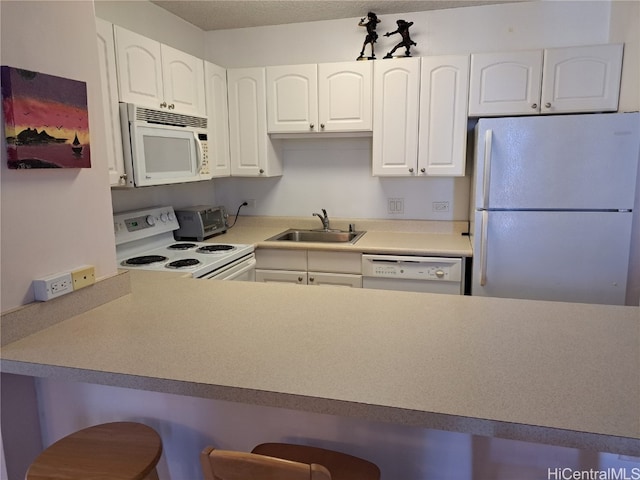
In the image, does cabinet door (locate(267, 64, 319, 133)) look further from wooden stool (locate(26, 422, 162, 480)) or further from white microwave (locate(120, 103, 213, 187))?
wooden stool (locate(26, 422, 162, 480))

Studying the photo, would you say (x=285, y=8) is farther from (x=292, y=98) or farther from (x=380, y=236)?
(x=380, y=236)

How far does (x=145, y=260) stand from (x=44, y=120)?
4.26ft

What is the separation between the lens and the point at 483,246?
8.45ft

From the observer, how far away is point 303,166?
11.7 feet

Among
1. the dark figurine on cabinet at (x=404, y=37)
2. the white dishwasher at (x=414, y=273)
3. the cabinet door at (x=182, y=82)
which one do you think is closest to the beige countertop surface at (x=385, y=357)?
the white dishwasher at (x=414, y=273)

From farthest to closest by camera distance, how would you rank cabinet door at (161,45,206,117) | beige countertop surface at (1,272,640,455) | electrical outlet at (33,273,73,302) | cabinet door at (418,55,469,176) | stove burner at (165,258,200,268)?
cabinet door at (418,55,469,176) → cabinet door at (161,45,206,117) → stove burner at (165,258,200,268) → electrical outlet at (33,273,73,302) → beige countertop surface at (1,272,640,455)

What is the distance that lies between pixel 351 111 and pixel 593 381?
241cm

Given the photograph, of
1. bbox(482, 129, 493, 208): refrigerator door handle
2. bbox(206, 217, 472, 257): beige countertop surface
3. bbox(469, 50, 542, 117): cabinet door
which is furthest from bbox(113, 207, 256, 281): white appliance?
bbox(469, 50, 542, 117): cabinet door

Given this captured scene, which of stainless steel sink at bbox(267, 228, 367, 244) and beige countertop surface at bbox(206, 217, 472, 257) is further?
stainless steel sink at bbox(267, 228, 367, 244)

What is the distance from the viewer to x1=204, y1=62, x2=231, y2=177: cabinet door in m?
3.06

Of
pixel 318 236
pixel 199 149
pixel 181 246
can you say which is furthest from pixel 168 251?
pixel 318 236

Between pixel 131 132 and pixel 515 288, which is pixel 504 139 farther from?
pixel 131 132

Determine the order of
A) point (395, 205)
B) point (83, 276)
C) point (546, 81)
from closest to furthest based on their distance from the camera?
point (83, 276) < point (546, 81) < point (395, 205)

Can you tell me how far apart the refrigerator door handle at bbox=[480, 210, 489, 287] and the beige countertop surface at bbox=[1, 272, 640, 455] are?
1043 mm
